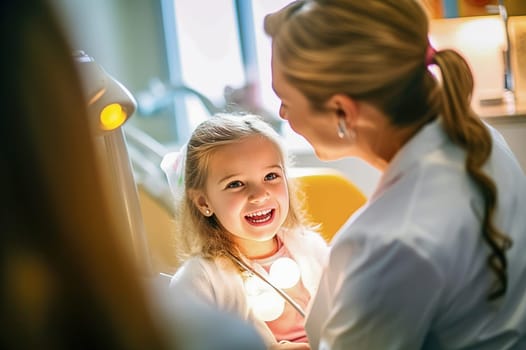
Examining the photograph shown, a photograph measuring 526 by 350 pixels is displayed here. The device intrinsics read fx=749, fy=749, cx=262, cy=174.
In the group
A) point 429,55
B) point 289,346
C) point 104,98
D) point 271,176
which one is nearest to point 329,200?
point 271,176

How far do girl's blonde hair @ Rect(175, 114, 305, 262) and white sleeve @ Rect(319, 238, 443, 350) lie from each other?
1.57ft

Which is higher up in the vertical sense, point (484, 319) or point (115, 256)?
point (115, 256)

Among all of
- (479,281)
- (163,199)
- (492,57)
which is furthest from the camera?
(163,199)

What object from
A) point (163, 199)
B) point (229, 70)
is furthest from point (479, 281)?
point (229, 70)

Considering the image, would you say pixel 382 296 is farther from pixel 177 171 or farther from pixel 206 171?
pixel 177 171

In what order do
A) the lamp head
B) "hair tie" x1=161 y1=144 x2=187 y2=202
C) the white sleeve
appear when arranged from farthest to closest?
"hair tie" x1=161 y1=144 x2=187 y2=202, the lamp head, the white sleeve

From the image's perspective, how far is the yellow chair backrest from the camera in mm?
1620

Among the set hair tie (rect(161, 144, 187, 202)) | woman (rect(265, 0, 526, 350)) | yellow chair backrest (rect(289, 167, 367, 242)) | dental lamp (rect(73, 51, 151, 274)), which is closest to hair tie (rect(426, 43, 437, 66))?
woman (rect(265, 0, 526, 350))

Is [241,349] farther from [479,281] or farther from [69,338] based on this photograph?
[479,281]

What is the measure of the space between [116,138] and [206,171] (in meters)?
0.17

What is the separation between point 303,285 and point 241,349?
2.97ft

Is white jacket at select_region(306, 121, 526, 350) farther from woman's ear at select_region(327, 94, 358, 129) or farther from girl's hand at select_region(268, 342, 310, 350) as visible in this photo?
girl's hand at select_region(268, 342, 310, 350)

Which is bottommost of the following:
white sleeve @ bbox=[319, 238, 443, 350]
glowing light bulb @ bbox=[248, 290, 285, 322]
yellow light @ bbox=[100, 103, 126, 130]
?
glowing light bulb @ bbox=[248, 290, 285, 322]

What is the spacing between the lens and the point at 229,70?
9.18ft
